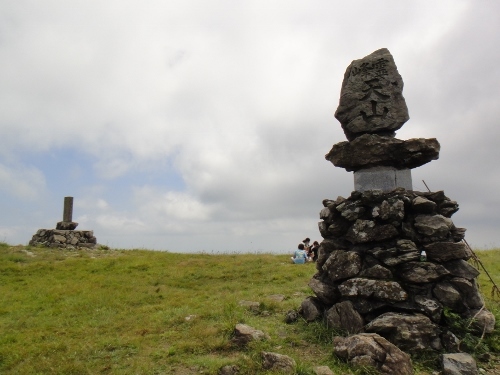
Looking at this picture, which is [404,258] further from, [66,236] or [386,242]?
[66,236]

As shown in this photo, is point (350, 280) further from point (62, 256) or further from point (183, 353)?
point (62, 256)

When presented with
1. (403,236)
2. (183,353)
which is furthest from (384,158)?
(183,353)

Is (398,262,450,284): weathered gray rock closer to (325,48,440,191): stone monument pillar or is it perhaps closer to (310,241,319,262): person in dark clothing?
(325,48,440,191): stone monument pillar

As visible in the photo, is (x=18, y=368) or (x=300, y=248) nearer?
(x=18, y=368)

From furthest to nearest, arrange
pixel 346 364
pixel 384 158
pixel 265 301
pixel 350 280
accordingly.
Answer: pixel 265 301, pixel 384 158, pixel 350 280, pixel 346 364

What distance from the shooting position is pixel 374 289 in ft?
23.4

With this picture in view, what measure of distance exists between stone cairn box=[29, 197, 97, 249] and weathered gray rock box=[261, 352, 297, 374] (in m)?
19.2

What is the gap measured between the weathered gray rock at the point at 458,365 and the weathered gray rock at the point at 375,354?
0.56 metres

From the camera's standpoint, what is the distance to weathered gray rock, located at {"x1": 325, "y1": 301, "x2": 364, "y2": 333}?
718 centimetres

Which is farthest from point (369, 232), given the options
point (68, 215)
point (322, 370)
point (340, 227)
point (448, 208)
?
point (68, 215)

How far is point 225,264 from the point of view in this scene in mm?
16797

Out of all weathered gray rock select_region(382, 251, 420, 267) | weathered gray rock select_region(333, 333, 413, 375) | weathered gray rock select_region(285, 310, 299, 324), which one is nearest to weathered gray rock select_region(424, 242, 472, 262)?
weathered gray rock select_region(382, 251, 420, 267)

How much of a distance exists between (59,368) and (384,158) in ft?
23.2

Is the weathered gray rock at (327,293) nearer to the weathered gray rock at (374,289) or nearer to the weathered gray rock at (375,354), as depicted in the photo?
the weathered gray rock at (374,289)
